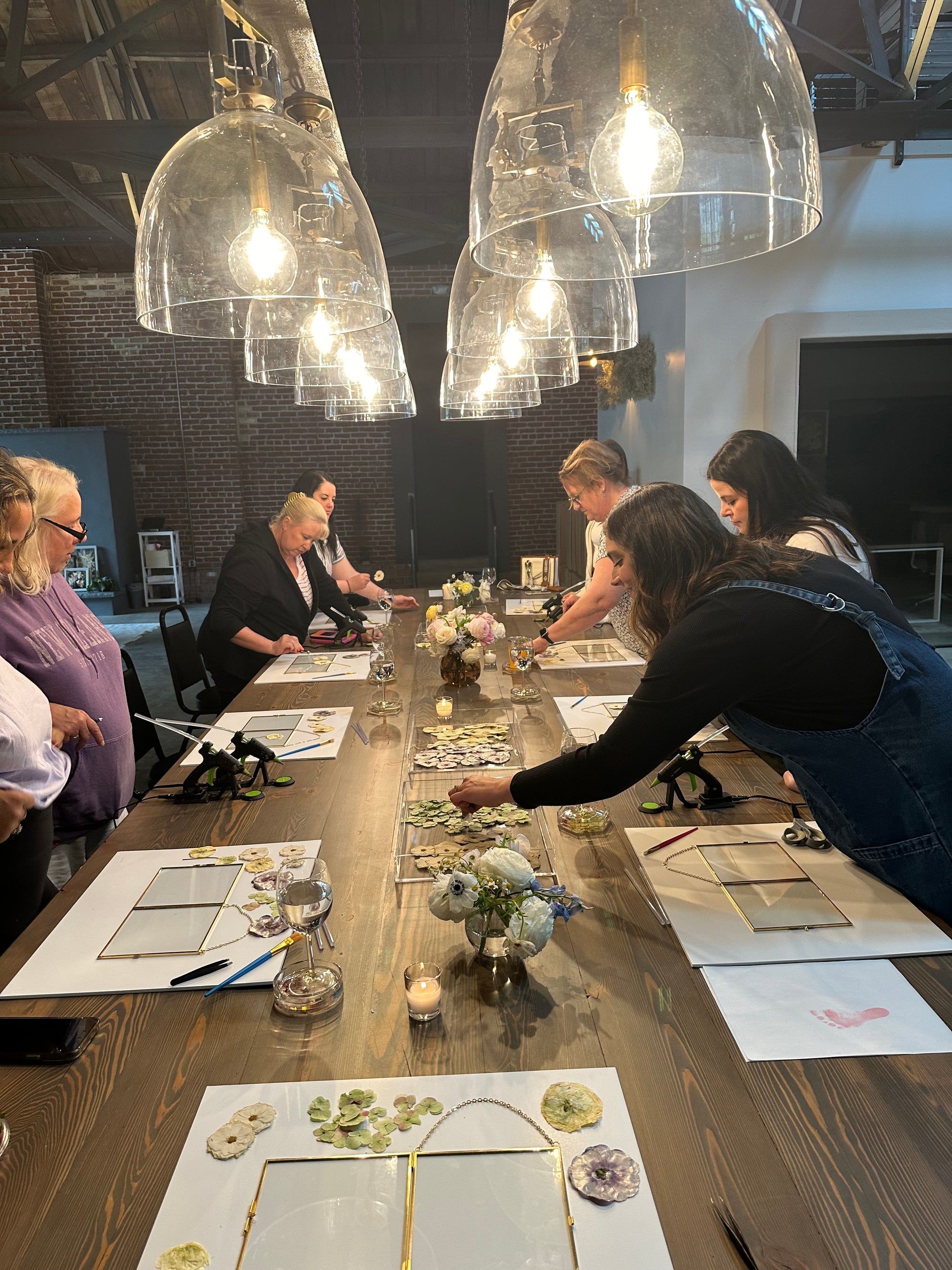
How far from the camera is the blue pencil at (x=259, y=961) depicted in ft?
4.42

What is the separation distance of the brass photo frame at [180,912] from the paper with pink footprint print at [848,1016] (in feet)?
3.15

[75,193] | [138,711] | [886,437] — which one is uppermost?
[75,193]

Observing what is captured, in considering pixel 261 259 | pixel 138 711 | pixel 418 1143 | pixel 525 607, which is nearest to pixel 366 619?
pixel 525 607

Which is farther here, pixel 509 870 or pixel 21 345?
pixel 21 345

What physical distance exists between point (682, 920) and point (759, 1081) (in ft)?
1.25

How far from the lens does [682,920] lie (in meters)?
1.48

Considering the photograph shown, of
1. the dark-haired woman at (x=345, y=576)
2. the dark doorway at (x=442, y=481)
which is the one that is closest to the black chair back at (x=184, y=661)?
the dark-haired woman at (x=345, y=576)

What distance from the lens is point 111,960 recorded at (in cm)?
143

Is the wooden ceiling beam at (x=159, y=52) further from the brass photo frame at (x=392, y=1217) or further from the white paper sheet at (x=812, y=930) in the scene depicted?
the brass photo frame at (x=392, y=1217)

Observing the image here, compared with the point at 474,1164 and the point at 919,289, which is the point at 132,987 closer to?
the point at 474,1164

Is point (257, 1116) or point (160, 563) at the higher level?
point (257, 1116)

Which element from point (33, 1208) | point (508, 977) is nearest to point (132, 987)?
point (33, 1208)

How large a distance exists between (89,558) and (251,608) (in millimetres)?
6714

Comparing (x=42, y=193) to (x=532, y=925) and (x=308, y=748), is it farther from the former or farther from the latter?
(x=532, y=925)
